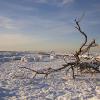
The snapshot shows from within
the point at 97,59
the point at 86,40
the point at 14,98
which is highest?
the point at 86,40

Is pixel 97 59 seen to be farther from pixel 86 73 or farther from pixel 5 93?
pixel 5 93

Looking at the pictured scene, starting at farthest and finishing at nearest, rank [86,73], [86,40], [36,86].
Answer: [86,73] < [86,40] < [36,86]

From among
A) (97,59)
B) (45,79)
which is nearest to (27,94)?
(45,79)

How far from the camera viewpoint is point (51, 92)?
22.0 feet

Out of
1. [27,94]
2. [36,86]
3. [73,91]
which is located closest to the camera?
[27,94]

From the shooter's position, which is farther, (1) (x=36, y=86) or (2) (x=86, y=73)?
(2) (x=86, y=73)

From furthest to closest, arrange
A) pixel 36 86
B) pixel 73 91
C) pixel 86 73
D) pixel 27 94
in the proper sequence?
1. pixel 86 73
2. pixel 36 86
3. pixel 73 91
4. pixel 27 94

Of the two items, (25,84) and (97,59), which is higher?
(97,59)

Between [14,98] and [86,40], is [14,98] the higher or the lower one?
the lower one

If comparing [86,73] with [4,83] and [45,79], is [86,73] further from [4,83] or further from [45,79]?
[4,83]

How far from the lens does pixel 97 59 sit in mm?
9734

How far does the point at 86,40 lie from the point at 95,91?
205cm

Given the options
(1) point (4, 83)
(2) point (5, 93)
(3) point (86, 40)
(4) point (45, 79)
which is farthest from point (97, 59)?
(2) point (5, 93)

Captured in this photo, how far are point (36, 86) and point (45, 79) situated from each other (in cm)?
121
